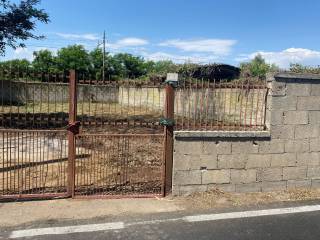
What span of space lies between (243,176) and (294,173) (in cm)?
102

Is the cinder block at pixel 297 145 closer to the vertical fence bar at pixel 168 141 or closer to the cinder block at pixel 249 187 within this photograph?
the cinder block at pixel 249 187

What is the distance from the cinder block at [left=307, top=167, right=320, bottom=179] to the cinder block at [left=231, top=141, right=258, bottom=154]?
47.3 inches

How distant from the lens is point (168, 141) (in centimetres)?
666

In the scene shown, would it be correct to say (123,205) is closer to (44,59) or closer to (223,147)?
(223,147)

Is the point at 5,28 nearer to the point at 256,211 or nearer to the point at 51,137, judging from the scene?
the point at 51,137

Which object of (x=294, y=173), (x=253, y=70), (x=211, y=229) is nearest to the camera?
(x=211, y=229)

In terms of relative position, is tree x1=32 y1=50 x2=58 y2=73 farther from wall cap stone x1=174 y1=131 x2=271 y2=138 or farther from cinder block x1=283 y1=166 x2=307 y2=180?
cinder block x1=283 y1=166 x2=307 y2=180

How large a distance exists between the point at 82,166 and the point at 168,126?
2.68 meters

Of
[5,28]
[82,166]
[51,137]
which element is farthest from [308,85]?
[5,28]

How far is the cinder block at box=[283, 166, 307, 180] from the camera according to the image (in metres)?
7.26

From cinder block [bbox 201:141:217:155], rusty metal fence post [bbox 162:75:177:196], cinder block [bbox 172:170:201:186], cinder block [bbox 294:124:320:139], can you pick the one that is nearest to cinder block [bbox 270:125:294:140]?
cinder block [bbox 294:124:320:139]

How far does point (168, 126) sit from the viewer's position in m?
6.62

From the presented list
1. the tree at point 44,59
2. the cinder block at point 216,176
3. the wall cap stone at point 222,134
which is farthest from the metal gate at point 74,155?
the tree at point 44,59

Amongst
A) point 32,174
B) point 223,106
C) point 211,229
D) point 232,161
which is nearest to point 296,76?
point 223,106
